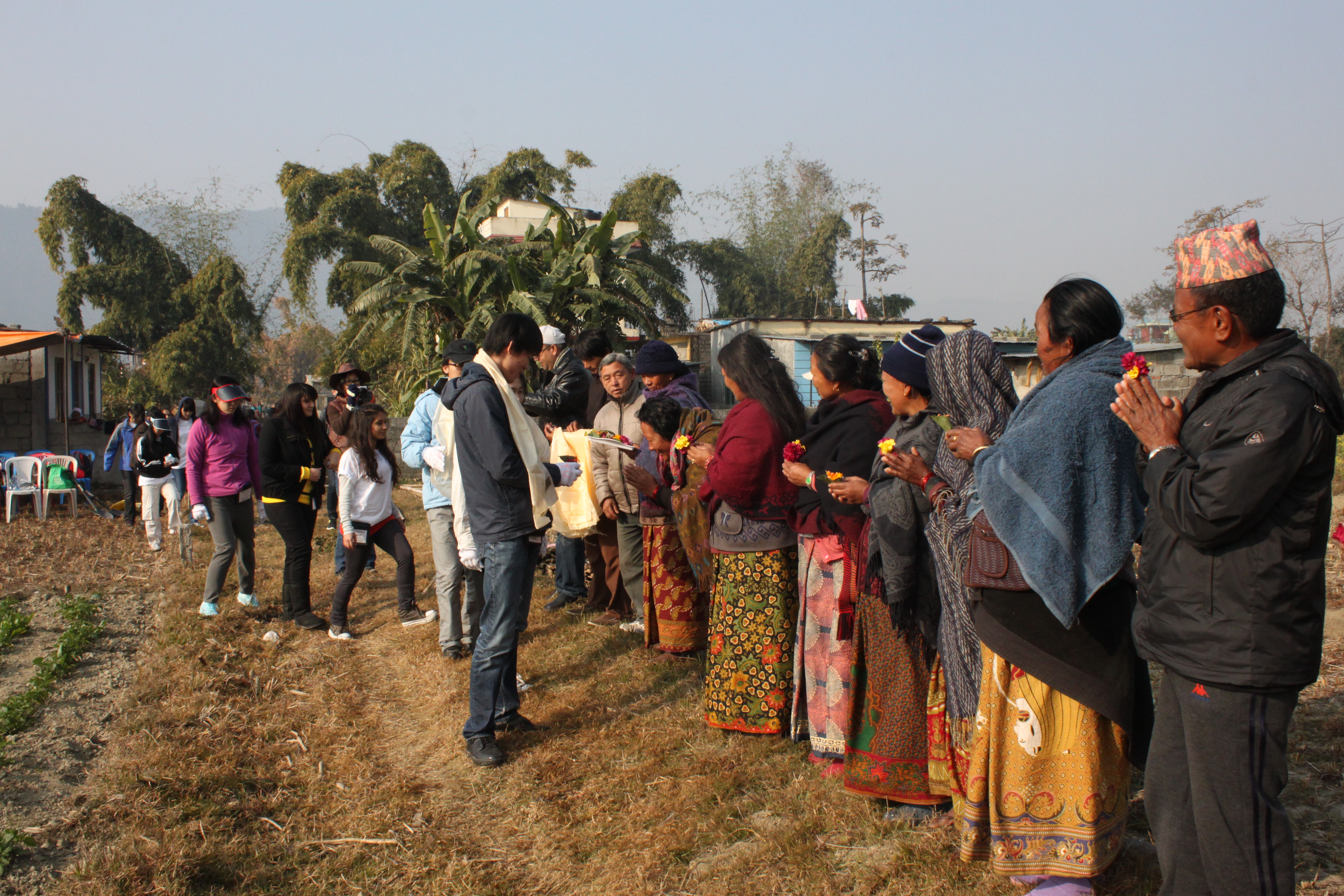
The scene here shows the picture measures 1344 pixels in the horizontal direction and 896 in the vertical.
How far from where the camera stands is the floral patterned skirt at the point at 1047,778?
2.57 m

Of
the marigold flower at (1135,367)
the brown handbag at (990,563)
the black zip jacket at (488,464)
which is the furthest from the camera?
the black zip jacket at (488,464)

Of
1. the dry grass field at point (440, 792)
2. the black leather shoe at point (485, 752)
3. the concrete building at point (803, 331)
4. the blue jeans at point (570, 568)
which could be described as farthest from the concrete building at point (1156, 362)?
the black leather shoe at point (485, 752)

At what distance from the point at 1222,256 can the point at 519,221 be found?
32268 mm

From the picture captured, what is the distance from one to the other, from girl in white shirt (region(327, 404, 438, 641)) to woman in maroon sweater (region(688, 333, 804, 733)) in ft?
9.48

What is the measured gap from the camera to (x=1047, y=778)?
8.56 ft

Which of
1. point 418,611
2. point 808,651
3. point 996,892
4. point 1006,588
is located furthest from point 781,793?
point 418,611

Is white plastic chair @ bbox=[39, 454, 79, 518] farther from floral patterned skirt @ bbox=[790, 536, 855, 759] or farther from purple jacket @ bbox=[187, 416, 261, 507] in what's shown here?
floral patterned skirt @ bbox=[790, 536, 855, 759]

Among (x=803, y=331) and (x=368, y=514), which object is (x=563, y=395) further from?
(x=803, y=331)

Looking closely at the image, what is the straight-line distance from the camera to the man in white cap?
570 cm

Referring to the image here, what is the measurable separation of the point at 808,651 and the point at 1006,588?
1.26m

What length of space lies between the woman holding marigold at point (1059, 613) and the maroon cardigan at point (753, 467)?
1180 mm

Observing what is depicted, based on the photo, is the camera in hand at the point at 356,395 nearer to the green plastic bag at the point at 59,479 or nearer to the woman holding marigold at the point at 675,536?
the woman holding marigold at the point at 675,536

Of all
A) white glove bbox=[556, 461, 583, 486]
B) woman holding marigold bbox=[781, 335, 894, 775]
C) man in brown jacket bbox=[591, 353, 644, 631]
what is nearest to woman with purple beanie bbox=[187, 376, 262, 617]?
man in brown jacket bbox=[591, 353, 644, 631]

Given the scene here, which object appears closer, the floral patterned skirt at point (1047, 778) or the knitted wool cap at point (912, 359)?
the floral patterned skirt at point (1047, 778)
